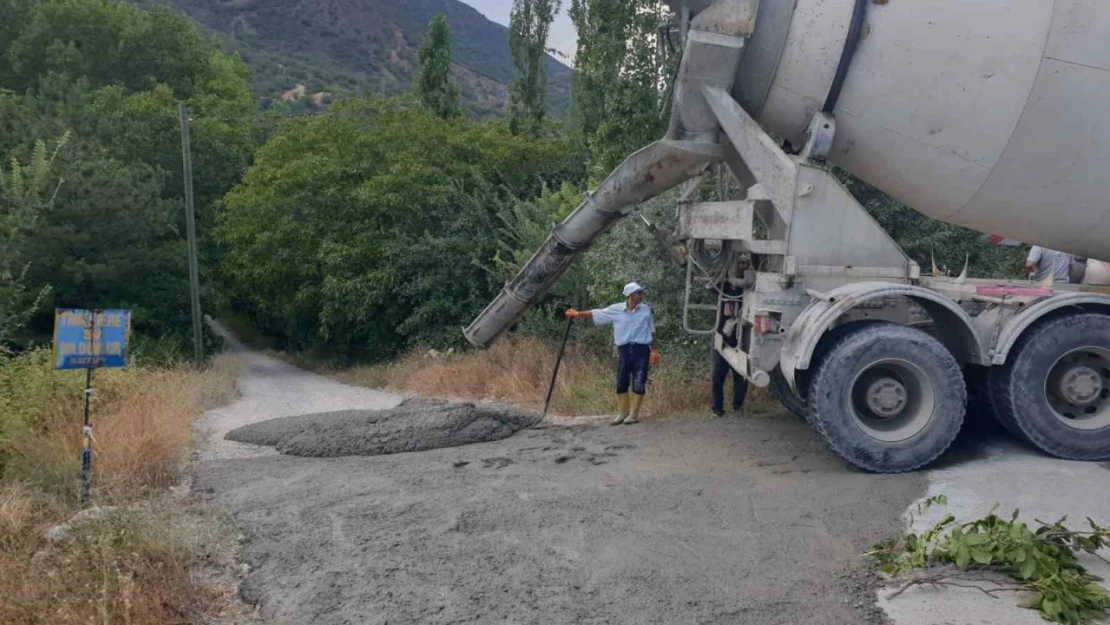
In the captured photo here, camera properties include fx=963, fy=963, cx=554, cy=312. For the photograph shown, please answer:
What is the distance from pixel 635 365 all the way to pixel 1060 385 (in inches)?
144

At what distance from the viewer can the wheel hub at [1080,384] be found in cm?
675

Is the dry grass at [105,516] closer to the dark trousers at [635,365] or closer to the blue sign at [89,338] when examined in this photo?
the blue sign at [89,338]

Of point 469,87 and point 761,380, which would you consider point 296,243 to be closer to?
point 761,380

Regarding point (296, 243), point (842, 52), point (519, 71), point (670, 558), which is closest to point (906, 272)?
point (842, 52)

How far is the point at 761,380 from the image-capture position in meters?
7.04

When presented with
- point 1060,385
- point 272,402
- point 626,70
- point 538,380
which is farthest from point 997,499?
point 272,402

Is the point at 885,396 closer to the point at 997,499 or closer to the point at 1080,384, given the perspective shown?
the point at 997,499

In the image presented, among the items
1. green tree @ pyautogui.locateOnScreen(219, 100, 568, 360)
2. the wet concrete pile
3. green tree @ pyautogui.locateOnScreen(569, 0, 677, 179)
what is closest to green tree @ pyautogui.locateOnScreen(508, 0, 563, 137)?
green tree @ pyautogui.locateOnScreen(219, 100, 568, 360)

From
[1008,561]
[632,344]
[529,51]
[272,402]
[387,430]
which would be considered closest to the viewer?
[1008,561]

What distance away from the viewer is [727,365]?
8.89m

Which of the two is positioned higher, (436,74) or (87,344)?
(436,74)

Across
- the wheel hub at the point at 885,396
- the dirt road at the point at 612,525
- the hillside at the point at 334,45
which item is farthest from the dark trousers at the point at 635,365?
the hillside at the point at 334,45

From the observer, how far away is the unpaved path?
4.51m

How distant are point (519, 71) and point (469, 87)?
1810 inches
